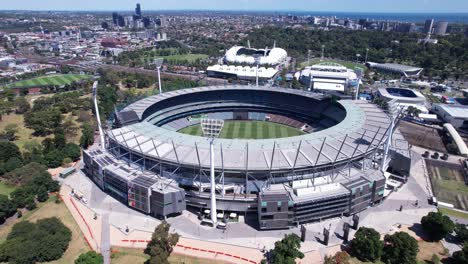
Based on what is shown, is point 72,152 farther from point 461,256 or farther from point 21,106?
point 461,256

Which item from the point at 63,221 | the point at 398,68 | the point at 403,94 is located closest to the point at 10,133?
the point at 63,221

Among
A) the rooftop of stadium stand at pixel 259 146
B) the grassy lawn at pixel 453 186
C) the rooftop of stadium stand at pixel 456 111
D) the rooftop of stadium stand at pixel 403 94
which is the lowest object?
the grassy lawn at pixel 453 186

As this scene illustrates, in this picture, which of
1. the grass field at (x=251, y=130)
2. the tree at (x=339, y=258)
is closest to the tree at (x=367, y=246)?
the tree at (x=339, y=258)

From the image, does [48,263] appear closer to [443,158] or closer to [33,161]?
[33,161]

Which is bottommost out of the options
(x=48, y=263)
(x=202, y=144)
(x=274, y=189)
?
(x=48, y=263)

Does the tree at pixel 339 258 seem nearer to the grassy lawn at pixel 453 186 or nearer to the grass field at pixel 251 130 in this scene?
the grassy lawn at pixel 453 186

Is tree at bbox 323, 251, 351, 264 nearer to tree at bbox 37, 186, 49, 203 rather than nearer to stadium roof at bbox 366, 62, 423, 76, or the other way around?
tree at bbox 37, 186, 49, 203

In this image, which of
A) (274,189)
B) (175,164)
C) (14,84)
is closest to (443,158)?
(274,189)

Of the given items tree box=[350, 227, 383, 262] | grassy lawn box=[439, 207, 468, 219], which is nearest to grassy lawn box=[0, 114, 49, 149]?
tree box=[350, 227, 383, 262]
